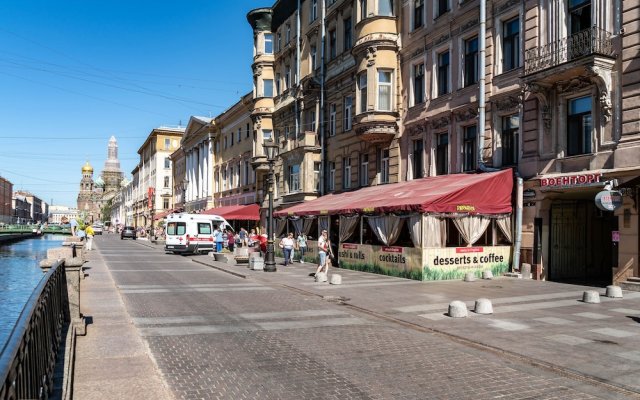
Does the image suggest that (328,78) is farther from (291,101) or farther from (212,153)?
(212,153)

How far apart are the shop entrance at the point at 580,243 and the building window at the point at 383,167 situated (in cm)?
966

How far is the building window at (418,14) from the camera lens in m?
24.4

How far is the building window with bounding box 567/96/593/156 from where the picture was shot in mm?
16703

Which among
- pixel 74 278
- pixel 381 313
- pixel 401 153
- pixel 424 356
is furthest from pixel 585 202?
pixel 74 278

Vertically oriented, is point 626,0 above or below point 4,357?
above

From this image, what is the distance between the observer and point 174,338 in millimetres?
9055

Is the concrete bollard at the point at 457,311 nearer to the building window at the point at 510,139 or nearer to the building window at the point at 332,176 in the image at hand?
the building window at the point at 510,139

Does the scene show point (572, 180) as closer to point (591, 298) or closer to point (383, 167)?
point (591, 298)

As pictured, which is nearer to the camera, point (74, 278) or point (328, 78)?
point (74, 278)

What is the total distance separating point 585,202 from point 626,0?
23.2 ft

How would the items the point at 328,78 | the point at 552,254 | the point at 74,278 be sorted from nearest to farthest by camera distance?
1. the point at 74,278
2. the point at 552,254
3. the point at 328,78

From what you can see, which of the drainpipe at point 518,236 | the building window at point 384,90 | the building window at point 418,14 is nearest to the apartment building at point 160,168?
the building window at point 384,90

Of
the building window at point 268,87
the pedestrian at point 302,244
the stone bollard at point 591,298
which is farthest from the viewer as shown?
the building window at point 268,87

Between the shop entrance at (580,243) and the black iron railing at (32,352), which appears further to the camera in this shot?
the shop entrance at (580,243)
